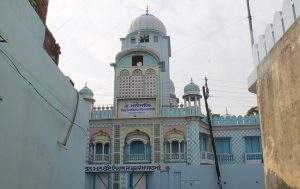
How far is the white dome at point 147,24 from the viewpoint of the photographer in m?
29.8

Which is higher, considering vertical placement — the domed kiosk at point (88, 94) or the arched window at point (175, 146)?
the domed kiosk at point (88, 94)

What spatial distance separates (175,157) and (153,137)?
1.92m

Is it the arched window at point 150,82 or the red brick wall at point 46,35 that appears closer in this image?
the red brick wall at point 46,35

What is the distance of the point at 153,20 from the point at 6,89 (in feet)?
85.4

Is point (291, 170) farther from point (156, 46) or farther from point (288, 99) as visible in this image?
point (156, 46)

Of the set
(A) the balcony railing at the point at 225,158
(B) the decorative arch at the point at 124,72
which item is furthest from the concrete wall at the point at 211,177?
(B) the decorative arch at the point at 124,72

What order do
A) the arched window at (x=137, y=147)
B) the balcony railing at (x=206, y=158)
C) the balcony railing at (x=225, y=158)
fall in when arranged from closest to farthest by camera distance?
the balcony railing at (x=206, y=158) → the arched window at (x=137, y=147) → the balcony railing at (x=225, y=158)

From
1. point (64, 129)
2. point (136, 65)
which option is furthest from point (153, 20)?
point (64, 129)

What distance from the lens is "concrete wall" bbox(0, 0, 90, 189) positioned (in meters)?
5.30

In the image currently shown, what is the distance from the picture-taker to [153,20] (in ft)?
99.5

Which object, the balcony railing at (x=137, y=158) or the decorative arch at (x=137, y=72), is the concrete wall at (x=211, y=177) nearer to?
the balcony railing at (x=137, y=158)

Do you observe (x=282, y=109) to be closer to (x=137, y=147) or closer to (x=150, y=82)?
(x=137, y=147)

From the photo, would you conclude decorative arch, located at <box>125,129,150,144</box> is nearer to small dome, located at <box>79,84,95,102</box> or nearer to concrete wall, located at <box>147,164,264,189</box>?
concrete wall, located at <box>147,164,264,189</box>

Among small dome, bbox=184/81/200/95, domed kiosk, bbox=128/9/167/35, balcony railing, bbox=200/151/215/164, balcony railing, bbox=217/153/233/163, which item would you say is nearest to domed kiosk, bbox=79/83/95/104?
small dome, bbox=184/81/200/95
